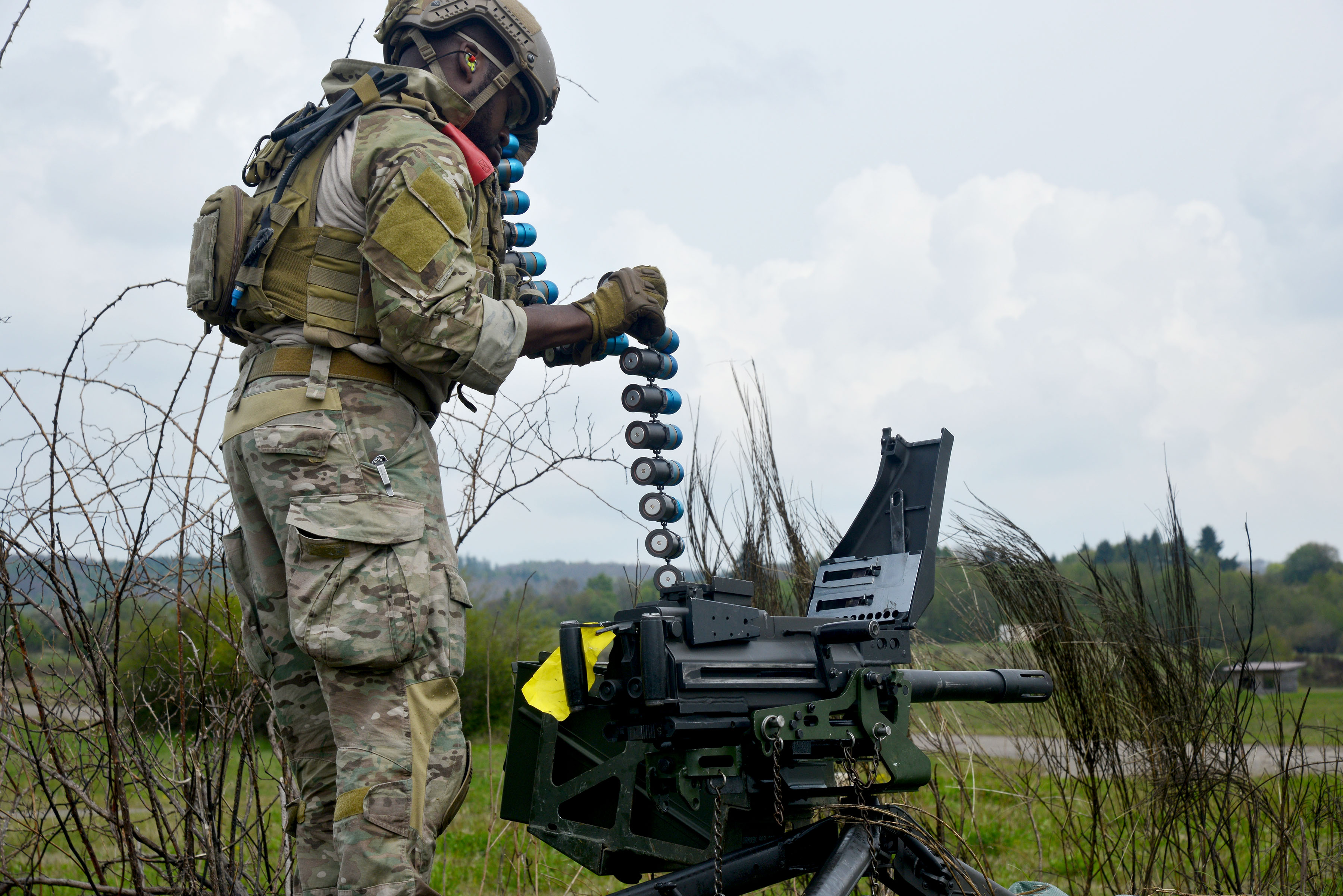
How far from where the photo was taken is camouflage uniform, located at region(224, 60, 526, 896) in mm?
2299

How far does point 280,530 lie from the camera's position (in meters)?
2.46

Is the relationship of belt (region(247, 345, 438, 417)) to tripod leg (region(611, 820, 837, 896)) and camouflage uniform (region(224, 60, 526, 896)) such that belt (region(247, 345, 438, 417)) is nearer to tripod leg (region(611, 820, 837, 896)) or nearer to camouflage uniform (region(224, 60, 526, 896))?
camouflage uniform (region(224, 60, 526, 896))

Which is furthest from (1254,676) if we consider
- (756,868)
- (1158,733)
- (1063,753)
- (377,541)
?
(377,541)

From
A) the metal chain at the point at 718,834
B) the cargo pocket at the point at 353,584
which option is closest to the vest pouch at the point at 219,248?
the cargo pocket at the point at 353,584

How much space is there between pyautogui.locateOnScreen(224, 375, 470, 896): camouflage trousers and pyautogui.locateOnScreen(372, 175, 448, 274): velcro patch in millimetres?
338

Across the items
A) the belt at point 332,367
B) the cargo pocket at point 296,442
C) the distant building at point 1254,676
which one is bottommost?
the distant building at point 1254,676

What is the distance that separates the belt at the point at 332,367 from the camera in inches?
99.6

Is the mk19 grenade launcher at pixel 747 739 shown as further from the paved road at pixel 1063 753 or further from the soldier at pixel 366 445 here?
the paved road at pixel 1063 753

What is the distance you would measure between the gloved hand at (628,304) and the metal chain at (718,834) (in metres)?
1.23

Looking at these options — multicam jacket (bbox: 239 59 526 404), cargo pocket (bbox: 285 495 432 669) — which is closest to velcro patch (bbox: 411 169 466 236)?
multicam jacket (bbox: 239 59 526 404)

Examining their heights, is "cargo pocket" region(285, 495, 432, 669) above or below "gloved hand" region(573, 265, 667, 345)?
below

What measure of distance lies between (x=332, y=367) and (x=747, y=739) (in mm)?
1308

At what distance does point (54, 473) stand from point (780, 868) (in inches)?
88.7

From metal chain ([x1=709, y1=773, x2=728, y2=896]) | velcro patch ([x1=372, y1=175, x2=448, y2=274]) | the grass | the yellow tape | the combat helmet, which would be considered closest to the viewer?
metal chain ([x1=709, y1=773, x2=728, y2=896])
